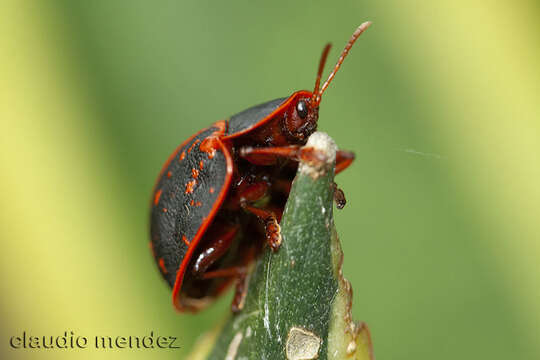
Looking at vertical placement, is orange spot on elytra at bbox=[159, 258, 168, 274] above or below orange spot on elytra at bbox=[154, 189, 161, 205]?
below

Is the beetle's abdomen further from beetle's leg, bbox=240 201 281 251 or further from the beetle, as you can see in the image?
beetle's leg, bbox=240 201 281 251

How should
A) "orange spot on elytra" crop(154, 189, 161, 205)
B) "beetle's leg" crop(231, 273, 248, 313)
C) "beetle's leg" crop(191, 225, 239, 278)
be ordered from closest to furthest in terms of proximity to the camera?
"beetle's leg" crop(231, 273, 248, 313) → "beetle's leg" crop(191, 225, 239, 278) → "orange spot on elytra" crop(154, 189, 161, 205)

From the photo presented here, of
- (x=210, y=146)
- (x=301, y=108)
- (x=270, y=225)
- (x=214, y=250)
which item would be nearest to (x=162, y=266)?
(x=214, y=250)

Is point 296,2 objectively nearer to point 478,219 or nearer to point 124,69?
point 124,69

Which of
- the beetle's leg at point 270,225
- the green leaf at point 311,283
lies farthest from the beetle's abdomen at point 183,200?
the green leaf at point 311,283

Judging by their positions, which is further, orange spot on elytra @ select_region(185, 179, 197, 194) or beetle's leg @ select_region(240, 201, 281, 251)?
orange spot on elytra @ select_region(185, 179, 197, 194)

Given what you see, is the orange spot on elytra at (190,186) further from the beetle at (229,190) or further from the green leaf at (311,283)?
the green leaf at (311,283)

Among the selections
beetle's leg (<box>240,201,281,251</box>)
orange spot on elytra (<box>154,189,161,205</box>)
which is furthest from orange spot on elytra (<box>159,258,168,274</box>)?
beetle's leg (<box>240,201,281,251</box>)
